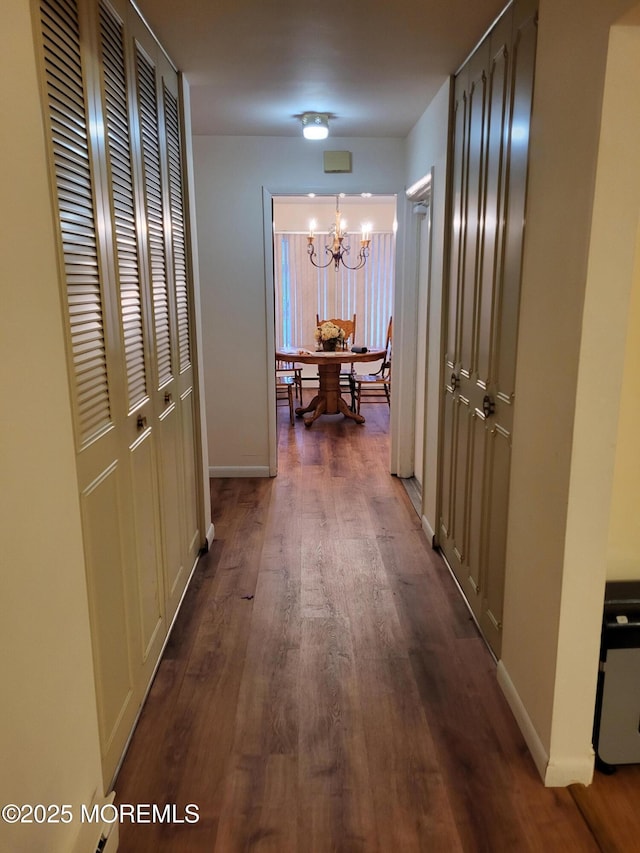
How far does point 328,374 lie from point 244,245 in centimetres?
221

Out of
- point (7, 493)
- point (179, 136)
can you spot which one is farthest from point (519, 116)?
point (7, 493)

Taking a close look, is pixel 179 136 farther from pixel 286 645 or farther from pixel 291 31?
pixel 286 645

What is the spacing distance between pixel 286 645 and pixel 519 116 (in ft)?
7.08

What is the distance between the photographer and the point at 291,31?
2389 mm

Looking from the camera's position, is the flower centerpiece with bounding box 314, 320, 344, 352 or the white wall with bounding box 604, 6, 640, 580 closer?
the white wall with bounding box 604, 6, 640, 580

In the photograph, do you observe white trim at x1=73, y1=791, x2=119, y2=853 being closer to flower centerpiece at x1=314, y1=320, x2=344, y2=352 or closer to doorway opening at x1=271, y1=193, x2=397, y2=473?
flower centerpiece at x1=314, y1=320, x2=344, y2=352

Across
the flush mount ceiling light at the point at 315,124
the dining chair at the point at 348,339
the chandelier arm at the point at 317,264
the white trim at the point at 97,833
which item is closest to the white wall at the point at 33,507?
the white trim at the point at 97,833

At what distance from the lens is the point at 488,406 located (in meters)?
2.42

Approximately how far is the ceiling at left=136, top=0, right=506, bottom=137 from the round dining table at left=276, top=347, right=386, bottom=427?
2.61 meters

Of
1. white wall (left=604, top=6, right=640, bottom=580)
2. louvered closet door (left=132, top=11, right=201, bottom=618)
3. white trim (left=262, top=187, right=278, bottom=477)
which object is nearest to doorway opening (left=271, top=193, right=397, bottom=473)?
white trim (left=262, top=187, right=278, bottom=477)

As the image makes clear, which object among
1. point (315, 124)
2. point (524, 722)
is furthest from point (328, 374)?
point (524, 722)

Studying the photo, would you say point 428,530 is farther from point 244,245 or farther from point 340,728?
point 244,245

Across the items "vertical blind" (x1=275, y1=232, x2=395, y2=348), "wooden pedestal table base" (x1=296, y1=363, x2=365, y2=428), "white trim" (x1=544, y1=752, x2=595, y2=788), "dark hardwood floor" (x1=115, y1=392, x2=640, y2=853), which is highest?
"vertical blind" (x1=275, y1=232, x2=395, y2=348)

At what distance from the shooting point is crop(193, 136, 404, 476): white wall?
4.35m
